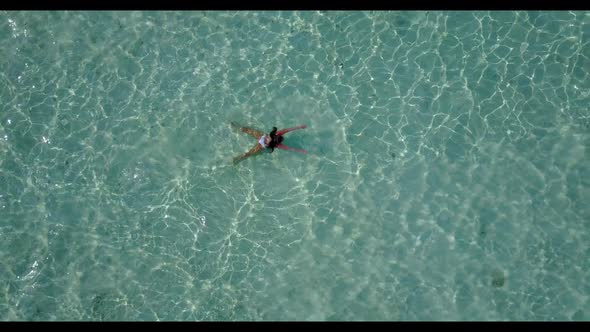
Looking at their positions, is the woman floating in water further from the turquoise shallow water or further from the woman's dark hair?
the turquoise shallow water

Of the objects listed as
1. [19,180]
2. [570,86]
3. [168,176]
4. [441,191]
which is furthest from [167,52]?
[570,86]

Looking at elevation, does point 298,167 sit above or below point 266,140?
below

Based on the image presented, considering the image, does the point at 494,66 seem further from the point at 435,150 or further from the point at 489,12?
the point at 435,150

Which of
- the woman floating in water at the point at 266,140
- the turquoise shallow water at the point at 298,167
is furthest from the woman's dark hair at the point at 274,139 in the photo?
the turquoise shallow water at the point at 298,167

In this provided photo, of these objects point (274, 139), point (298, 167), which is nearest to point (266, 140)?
point (274, 139)

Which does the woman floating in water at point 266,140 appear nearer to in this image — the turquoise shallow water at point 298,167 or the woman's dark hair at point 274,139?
the woman's dark hair at point 274,139

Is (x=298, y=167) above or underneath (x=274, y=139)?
underneath

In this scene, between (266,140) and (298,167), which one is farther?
(298,167)

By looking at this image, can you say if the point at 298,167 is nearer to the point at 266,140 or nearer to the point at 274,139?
the point at 274,139
